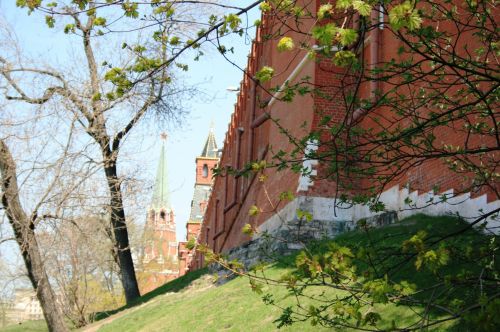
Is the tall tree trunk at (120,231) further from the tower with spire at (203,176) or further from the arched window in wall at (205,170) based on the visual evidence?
the arched window in wall at (205,170)

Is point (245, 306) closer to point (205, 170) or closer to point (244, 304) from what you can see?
point (244, 304)

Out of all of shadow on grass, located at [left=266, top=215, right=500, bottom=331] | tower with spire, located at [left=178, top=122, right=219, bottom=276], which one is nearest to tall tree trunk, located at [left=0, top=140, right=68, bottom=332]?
shadow on grass, located at [left=266, top=215, right=500, bottom=331]

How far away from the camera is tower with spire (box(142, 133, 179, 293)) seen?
26538 millimetres

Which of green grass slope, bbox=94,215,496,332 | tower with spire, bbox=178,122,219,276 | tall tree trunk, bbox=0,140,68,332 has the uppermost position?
tower with spire, bbox=178,122,219,276

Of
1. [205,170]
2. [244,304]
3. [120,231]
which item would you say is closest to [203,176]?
[205,170]

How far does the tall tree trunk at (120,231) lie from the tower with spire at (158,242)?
3.45ft

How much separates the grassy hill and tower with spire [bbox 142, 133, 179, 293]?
3200 mm

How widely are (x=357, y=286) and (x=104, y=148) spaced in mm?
13498

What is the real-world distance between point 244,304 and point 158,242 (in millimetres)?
32166

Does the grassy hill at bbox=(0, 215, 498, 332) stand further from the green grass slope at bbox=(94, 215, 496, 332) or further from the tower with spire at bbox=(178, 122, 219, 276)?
the tower with spire at bbox=(178, 122, 219, 276)

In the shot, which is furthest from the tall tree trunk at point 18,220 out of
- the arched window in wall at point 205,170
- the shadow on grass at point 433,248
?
the arched window in wall at point 205,170

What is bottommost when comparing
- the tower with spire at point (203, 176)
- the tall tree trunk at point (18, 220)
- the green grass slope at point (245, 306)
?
the green grass slope at point (245, 306)

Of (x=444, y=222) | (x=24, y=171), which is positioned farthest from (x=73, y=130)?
(x=444, y=222)

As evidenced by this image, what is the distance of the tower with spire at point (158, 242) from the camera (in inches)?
1045
